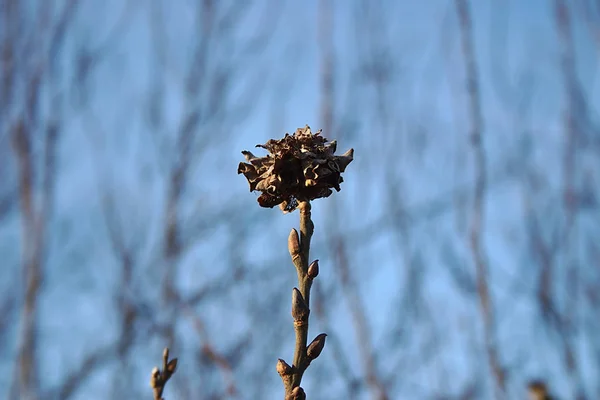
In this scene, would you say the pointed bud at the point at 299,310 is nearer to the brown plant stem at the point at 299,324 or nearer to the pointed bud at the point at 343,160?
the brown plant stem at the point at 299,324

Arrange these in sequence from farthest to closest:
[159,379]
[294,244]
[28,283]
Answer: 1. [28,283]
2. [159,379]
3. [294,244]

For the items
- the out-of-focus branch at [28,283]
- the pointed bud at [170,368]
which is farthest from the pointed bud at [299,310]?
the out-of-focus branch at [28,283]

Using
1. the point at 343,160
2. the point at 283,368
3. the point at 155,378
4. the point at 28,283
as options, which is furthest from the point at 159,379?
the point at 28,283

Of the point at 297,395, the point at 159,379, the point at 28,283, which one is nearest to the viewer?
the point at 297,395

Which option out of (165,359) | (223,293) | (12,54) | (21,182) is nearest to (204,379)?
(223,293)

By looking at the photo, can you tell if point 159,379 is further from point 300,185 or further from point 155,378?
point 300,185
